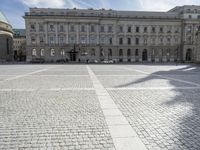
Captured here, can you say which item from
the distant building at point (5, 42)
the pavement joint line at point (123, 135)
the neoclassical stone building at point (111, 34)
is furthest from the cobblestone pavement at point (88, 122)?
the distant building at point (5, 42)

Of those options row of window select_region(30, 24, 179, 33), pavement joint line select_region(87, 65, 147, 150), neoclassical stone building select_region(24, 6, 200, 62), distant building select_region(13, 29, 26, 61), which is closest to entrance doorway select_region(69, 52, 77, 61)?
neoclassical stone building select_region(24, 6, 200, 62)

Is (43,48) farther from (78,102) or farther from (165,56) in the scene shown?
(78,102)

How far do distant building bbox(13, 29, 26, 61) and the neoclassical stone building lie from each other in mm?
26743

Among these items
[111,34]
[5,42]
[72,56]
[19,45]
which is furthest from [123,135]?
[19,45]

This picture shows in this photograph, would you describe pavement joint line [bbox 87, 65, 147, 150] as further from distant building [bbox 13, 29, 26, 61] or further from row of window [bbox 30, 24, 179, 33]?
distant building [bbox 13, 29, 26, 61]

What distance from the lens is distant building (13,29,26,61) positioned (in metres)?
97.3

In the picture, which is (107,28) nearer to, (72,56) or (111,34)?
(111,34)

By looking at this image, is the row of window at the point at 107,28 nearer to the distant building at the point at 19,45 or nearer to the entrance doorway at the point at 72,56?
the entrance doorway at the point at 72,56

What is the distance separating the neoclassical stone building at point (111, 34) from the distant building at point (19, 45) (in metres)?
26.7

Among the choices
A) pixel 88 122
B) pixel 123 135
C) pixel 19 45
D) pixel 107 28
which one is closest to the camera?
pixel 123 135

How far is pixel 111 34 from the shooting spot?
7825 centimetres

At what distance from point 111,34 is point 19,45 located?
60.3 m

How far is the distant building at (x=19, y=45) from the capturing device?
319ft

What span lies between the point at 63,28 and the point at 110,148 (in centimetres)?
7458
